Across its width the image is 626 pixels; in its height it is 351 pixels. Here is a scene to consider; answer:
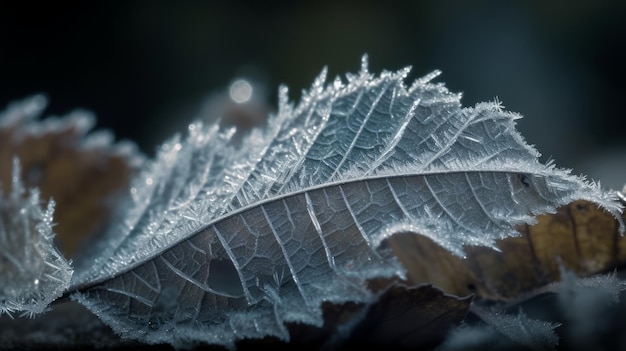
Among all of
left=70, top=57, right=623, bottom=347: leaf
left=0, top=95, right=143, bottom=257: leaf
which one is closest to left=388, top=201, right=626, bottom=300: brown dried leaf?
left=70, top=57, right=623, bottom=347: leaf

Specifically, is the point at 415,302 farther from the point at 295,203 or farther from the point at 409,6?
the point at 409,6

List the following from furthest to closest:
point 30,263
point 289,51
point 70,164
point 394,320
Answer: point 289,51
point 70,164
point 30,263
point 394,320

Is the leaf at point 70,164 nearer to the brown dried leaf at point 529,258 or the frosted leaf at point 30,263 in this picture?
the frosted leaf at point 30,263

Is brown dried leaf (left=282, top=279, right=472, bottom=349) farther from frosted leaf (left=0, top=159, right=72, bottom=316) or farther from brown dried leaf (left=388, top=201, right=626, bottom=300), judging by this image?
frosted leaf (left=0, top=159, right=72, bottom=316)

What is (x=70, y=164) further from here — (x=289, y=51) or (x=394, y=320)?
(x=289, y=51)

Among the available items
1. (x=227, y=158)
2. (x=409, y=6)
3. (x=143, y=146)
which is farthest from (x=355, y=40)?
(x=227, y=158)

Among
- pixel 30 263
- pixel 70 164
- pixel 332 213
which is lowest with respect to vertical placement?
pixel 30 263

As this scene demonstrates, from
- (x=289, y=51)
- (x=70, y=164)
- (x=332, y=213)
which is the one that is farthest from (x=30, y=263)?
(x=289, y=51)
